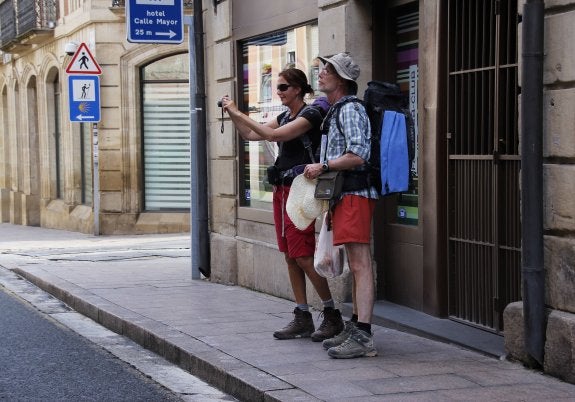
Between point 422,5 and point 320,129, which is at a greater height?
point 422,5

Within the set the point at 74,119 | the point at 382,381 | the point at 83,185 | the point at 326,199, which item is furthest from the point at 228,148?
the point at 83,185

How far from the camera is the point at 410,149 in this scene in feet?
23.0

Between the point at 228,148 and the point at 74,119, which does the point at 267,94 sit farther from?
the point at 74,119

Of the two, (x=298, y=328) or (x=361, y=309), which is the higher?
(x=361, y=309)

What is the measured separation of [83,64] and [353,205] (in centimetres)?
1242

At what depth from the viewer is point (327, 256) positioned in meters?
7.41

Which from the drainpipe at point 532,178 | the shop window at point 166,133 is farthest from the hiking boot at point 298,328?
the shop window at point 166,133

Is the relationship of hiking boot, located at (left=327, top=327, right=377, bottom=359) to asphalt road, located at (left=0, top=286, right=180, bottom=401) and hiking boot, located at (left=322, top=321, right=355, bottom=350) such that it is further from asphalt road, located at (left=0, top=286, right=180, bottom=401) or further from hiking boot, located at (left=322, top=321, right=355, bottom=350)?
asphalt road, located at (left=0, top=286, right=180, bottom=401)


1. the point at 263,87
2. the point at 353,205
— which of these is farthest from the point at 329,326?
the point at 263,87

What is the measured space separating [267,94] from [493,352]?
5.09m

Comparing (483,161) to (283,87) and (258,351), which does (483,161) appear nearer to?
(283,87)

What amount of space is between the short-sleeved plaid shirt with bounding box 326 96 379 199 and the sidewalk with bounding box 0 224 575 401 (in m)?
1.11

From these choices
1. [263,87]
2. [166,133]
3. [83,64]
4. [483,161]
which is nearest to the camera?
[483,161]

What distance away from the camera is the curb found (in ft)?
20.6
